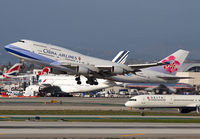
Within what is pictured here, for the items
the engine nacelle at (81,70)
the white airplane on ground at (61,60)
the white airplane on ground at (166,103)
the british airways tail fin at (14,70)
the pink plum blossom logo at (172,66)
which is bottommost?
the white airplane on ground at (166,103)

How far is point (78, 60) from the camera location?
71750 mm

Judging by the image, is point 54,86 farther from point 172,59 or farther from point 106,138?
point 106,138

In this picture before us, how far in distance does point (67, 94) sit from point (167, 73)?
43.7 m

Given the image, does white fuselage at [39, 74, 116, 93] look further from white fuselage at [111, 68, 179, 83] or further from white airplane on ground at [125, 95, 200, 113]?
white airplane on ground at [125, 95, 200, 113]

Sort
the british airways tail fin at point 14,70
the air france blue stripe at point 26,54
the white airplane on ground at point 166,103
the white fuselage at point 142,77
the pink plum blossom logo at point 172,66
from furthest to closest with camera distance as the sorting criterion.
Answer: the british airways tail fin at point 14,70
the pink plum blossom logo at point 172,66
the white fuselage at point 142,77
the white airplane on ground at point 166,103
the air france blue stripe at point 26,54

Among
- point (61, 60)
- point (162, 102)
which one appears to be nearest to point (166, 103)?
point (162, 102)

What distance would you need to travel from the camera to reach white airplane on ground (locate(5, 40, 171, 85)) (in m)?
68.1

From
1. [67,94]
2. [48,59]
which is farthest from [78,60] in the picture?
[67,94]

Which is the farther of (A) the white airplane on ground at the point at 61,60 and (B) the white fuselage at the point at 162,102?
(B) the white fuselage at the point at 162,102

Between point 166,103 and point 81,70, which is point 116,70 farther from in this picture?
point 166,103

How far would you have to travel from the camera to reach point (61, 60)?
2724 inches

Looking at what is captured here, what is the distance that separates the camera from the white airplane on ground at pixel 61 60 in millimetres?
68062

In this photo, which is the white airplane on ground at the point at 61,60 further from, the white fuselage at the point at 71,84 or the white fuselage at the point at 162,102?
the white fuselage at the point at 71,84

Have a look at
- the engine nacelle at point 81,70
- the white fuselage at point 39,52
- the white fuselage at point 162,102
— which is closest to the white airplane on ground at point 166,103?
the white fuselage at point 162,102
